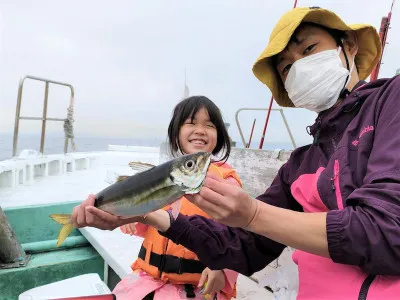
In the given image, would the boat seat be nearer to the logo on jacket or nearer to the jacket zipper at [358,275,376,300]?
the jacket zipper at [358,275,376,300]

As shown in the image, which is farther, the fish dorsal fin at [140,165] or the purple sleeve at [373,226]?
the fish dorsal fin at [140,165]

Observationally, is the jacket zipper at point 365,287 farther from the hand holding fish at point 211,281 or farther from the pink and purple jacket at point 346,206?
the hand holding fish at point 211,281

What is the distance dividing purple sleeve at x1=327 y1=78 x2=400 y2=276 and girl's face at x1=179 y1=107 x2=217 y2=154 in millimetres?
1660

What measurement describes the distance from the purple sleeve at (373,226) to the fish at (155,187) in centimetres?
54

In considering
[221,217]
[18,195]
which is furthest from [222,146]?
[18,195]

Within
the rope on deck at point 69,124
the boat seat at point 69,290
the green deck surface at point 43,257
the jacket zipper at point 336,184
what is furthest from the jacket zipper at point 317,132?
the rope on deck at point 69,124

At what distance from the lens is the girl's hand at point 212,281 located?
2141 mm

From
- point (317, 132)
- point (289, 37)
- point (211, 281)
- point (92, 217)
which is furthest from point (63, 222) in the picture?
point (289, 37)

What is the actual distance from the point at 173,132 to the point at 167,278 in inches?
48.9

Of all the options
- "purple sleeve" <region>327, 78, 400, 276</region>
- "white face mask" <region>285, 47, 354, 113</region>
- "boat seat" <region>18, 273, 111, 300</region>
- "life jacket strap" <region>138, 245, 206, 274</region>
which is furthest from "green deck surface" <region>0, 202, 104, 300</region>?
"purple sleeve" <region>327, 78, 400, 276</region>

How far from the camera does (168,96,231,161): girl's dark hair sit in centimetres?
277

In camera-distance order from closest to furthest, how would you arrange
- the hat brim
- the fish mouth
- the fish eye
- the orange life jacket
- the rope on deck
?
the fish mouth < the fish eye < the hat brim < the orange life jacket < the rope on deck

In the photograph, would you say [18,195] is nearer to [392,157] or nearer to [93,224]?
[93,224]

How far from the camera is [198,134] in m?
2.71
